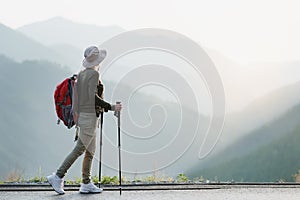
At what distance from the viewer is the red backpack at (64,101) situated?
7.66 m

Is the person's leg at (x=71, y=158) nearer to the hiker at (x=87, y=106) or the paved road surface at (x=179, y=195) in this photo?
the hiker at (x=87, y=106)

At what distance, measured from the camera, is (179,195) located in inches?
318

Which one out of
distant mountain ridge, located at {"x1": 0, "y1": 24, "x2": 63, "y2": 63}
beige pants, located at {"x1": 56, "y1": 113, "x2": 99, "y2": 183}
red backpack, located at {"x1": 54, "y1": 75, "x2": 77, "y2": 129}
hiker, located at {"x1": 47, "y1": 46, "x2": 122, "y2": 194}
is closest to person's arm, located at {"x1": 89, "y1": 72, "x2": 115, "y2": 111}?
hiker, located at {"x1": 47, "y1": 46, "x2": 122, "y2": 194}

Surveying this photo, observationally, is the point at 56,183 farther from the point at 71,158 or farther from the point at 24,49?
the point at 24,49

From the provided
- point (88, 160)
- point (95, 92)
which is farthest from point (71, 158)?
point (95, 92)

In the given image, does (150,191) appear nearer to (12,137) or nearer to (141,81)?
(141,81)

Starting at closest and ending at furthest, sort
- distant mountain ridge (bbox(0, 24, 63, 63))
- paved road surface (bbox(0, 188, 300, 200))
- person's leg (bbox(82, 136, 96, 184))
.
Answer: paved road surface (bbox(0, 188, 300, 200)) < person's leg (bbox(82, 136, 96, 184)) < distant mountain ridge (bbox(0, 24, 63, 63))

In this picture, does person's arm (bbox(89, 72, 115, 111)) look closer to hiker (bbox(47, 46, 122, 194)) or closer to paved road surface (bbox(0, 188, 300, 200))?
hiker (bbox(47, 46, 122, 194))

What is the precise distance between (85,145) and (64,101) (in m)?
0.66

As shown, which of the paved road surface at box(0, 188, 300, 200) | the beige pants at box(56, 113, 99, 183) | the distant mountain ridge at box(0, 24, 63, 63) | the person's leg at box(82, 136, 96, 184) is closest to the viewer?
the paved road surface at box(0, 188, 300, 200)

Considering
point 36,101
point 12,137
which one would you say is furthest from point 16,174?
point 36,101

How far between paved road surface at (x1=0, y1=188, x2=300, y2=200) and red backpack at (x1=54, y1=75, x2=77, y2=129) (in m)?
0.99

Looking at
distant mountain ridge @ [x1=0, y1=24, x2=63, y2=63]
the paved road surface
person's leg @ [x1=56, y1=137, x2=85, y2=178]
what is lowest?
the paved road surface

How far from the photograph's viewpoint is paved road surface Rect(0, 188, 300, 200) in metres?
7.52
